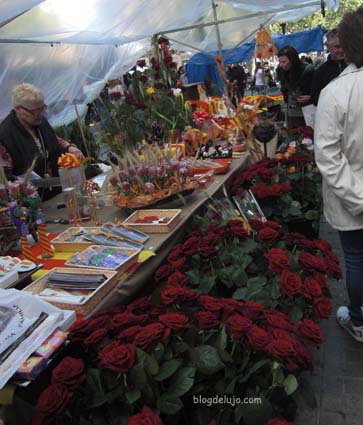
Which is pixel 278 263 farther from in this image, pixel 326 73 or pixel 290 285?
pixel 326 73

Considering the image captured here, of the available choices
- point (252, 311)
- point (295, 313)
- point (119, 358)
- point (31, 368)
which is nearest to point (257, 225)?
point (295, 313)

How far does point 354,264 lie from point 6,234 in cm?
169

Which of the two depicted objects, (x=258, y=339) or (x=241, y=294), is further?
(x=241, y=294)

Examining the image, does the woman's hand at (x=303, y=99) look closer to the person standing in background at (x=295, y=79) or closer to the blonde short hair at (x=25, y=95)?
the person standing in background at (x=295, y=79)

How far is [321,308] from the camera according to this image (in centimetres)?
159

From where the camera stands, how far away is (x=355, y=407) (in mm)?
2045

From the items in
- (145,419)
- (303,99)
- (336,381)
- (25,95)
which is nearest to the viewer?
(145,419)

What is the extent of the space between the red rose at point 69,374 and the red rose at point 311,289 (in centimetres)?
87

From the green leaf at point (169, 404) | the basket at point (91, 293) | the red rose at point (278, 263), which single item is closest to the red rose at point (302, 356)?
the green leaf at point (169, 404)

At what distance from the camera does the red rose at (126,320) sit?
1369 mm

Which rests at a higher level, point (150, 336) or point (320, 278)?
point (150, 336)

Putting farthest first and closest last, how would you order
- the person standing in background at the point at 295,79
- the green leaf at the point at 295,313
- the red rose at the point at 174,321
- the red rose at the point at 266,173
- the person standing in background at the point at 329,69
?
the person standing in background at the point at 295,79 < the person standing in background at the point at 329,69 < the red rose at the point at 266,173 < the green leaf at the point at 295,313 < the red rose at the point at 174,321

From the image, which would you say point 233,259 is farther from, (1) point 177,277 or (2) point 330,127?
(2) point 330,127

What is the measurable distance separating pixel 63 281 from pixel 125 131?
2.15 metres
